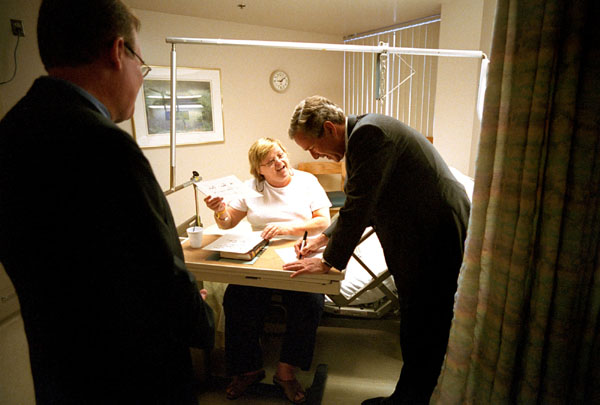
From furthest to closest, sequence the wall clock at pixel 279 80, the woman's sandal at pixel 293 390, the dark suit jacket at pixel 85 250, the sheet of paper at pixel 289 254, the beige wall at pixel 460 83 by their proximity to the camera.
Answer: the wall clock at pixel 279 80
the beige wall at pixel 460 83
the woman's sandal at pixel 293 390
the sheet of paper at pixel 289 254
the dark suit jacket at pixel 85 250

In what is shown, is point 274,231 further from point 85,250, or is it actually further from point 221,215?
point 85,250

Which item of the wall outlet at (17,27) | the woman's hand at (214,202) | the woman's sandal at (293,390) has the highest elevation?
the wall outlet at (17,27)

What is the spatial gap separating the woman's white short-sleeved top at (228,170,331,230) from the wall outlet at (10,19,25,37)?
165 centimetres

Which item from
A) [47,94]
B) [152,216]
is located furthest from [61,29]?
[152,216]

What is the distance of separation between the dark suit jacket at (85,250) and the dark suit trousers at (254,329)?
1.08 meters

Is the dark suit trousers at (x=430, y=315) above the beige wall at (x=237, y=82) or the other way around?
the other way around

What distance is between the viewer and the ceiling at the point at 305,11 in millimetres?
3369

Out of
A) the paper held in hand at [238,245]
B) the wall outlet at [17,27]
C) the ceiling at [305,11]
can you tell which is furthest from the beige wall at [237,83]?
the paper held in hand at [238,245]

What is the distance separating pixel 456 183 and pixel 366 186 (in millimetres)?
426

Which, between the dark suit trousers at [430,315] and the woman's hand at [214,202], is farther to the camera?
the woman's hand at [214,202]

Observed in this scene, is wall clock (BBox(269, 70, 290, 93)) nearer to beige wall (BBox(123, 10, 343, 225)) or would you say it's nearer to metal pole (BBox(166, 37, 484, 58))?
beige wall (BBox(123, 10, 343, 225))

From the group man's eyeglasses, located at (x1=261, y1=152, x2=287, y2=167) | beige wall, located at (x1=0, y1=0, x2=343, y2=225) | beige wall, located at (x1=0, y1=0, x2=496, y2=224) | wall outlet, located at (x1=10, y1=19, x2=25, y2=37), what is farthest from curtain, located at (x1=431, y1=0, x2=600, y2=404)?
beige wall, located at (x1=0, y1=0, x2=343, y2=225)

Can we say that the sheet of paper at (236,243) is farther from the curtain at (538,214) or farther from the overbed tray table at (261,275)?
the curtain at (538,214)

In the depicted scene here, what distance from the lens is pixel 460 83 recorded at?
3537mm
